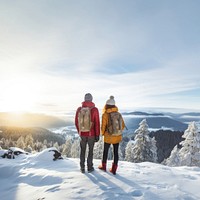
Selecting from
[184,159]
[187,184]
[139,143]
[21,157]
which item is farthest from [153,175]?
[139,143]

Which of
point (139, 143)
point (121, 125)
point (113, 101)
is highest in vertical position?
point (113, 101)

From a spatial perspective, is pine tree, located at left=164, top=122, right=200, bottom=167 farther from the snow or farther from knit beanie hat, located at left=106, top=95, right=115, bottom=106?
knit beanie hat, located at left=106, top=95, right=115, bottom=106

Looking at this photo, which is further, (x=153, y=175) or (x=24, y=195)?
(x=153, y=175)

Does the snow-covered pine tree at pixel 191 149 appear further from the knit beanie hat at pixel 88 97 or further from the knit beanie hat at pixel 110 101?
the knit beanie hat at pixel 88 97

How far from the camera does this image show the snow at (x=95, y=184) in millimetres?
6488

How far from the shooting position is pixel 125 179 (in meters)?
7.86

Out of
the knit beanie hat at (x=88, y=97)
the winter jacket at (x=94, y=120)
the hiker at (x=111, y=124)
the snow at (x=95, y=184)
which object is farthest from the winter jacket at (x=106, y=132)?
the snow at (x=95, y=184)

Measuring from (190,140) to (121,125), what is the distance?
2496 cm

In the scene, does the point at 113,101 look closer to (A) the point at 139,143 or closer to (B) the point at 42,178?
(B) the point at 42,178

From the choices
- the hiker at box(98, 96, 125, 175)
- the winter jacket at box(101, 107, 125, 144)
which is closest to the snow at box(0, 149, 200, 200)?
the hiker at box(98, 96, 125, 175)

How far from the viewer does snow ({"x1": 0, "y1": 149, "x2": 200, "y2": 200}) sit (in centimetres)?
649

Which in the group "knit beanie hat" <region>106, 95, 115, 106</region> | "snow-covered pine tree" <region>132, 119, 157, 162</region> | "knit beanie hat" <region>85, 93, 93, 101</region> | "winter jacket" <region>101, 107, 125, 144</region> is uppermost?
"knit beanie hat" <region>85, 93, 93, 101</region>

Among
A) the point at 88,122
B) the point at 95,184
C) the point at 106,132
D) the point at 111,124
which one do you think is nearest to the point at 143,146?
the point at 106,132

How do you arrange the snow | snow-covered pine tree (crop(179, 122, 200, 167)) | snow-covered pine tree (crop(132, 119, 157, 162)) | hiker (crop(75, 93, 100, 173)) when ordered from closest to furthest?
the snow < hiker (crop(75, 93, 100, 173)) < snow-covered pine tree (crop(179, 122, 200, 167)) < snow-covered pine tree (crop(132, 119, 157, 162))
